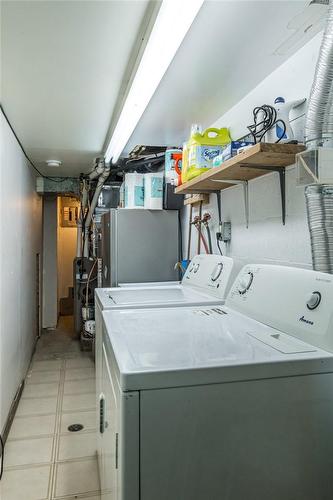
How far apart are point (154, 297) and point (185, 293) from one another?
0.79 feet

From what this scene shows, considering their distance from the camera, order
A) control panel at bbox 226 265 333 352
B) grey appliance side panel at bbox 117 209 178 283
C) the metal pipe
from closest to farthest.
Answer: control panel at bbox 226 265 333 352 → grey appliance side panel at bbox 117 209 178 283 → the metal pipe

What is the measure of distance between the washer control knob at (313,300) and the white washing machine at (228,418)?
0.7 inches

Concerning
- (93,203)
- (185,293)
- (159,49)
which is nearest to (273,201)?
(185,293)

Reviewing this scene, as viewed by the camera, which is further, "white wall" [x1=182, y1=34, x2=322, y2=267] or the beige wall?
the beige wall

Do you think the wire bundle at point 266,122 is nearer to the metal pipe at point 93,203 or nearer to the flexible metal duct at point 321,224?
the flexible metal duct at point 321,224

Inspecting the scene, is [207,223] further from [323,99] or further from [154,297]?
[323,99]

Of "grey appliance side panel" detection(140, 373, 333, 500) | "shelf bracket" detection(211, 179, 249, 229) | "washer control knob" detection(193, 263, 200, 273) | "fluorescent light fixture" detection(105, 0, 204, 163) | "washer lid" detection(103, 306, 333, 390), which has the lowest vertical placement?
"grey appliance side panel" detection(140, 373, 333, 500)

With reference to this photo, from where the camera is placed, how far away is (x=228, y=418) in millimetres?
954

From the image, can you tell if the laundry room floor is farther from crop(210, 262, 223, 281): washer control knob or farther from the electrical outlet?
the electrical outlet

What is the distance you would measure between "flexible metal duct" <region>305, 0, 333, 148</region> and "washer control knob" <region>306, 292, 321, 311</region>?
520 mm

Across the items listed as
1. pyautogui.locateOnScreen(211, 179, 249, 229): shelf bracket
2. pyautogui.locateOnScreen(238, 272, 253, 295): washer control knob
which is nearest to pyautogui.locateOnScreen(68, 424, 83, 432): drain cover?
pyautogui.locateOnScreen(238, 272, 253, 295): washer control knob

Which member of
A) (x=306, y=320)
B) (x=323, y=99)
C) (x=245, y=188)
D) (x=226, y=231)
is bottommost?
(x=306, y=320)

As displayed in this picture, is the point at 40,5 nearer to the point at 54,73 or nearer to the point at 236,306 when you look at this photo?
the point at 54,73

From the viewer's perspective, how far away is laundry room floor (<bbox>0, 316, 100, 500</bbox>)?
2137 millimetres
